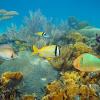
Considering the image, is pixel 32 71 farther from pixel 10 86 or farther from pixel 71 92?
pixel 71 92

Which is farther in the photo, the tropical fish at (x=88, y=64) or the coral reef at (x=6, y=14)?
the coral reef at (x=6, y=14)

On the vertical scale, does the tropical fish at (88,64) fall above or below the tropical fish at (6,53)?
below

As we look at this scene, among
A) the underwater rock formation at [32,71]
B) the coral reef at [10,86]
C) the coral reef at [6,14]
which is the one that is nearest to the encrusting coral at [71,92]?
the underwater rock formation at [32,71]

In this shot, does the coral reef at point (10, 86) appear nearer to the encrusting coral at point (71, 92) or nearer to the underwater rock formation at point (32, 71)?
the underwater rock formation at point (32, 71)

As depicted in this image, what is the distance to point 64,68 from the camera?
593 cm

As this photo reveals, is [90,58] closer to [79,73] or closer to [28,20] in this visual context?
[79,73]

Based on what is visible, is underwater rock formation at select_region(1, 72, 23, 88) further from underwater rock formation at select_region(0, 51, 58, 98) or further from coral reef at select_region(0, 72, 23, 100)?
underwater rock formation at select_region(0, 51, 58, 98)

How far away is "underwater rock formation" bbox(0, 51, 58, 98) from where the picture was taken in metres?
5.16

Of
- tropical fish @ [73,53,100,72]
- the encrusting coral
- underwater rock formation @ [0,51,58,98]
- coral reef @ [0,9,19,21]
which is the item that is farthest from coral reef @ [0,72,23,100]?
coral reef @ [0,9,19,21]

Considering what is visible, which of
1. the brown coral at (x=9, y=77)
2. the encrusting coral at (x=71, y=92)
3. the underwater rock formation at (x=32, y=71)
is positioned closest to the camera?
the encrusting coral at (x=71, y=92)

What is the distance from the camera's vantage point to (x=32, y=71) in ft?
18.9

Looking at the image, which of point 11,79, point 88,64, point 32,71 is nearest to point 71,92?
point 88,64

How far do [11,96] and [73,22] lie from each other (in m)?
18.3

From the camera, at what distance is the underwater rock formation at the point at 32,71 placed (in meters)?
5.16
